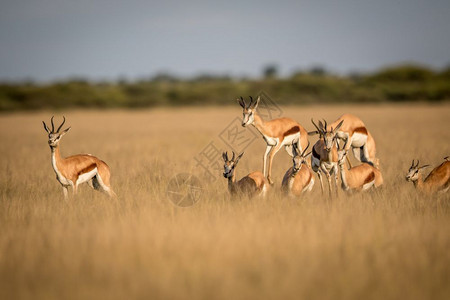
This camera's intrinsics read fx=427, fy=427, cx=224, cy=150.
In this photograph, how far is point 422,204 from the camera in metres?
6.92

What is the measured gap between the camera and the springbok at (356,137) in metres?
9.80

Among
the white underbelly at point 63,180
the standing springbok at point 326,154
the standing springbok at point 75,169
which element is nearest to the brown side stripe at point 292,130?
the standing springbok at point 326,154

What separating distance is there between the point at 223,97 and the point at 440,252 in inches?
2354

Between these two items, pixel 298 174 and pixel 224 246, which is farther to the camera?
pixel 298 174

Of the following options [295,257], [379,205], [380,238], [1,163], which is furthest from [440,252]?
[1,163]

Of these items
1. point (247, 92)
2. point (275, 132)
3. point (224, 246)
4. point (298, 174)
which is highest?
point (247, 92)

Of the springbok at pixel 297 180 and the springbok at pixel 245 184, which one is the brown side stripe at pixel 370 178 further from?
the springbok at pixel 245 184

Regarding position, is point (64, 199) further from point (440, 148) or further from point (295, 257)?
point (440, 148)

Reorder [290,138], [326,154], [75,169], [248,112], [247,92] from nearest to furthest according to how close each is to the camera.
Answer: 1. [75,169]
2. [326,154]
3. [248,112]
4. [290,138]
5. [247,92]

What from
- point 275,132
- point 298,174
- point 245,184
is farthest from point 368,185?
point 275,132

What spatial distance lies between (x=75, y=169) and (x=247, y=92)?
54.4 meters

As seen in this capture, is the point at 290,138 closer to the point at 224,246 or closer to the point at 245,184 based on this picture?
the point at 245,184

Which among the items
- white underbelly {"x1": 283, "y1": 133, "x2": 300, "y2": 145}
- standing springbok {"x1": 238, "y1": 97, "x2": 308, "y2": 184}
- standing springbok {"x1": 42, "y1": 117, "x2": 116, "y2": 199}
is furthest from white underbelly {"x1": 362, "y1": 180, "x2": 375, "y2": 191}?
standing springbok {"x1": 42, "y1": 117, "x2": 116, "y2": 199}

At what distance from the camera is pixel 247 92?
61.2 meters
